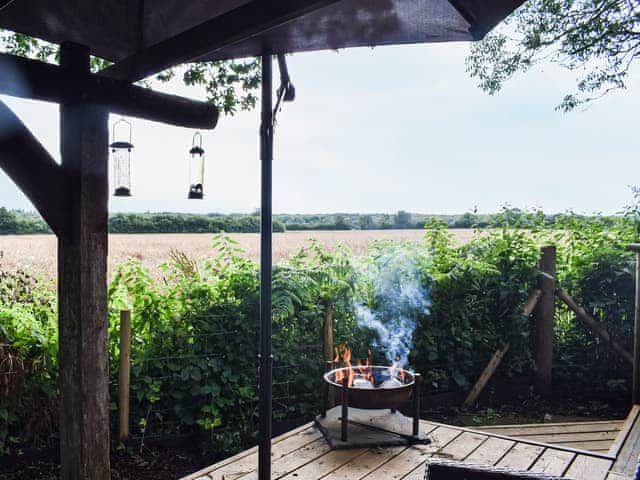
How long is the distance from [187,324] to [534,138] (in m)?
A: 26.5

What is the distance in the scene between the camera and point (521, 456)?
296 cm

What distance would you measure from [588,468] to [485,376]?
77.0 inches

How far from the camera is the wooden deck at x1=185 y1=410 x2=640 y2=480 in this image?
2.71 meters

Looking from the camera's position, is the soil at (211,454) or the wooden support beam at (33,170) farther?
the soil at (211,454)

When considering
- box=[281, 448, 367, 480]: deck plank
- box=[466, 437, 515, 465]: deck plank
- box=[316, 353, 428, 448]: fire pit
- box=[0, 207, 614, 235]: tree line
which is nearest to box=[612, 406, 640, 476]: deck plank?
box=[466, 437, 515, 465]: deck plank

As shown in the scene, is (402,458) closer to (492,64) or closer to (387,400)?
(387,400)

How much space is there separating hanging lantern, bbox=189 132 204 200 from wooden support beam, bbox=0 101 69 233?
831 mm

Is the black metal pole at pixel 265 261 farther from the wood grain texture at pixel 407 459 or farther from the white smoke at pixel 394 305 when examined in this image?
the white smoke at pixel 394 305

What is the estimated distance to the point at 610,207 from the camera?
18.2 ft

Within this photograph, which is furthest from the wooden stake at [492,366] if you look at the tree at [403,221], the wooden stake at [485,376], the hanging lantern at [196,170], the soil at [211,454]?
the hanging lantern at [196,170]

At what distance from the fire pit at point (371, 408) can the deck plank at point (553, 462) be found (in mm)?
648

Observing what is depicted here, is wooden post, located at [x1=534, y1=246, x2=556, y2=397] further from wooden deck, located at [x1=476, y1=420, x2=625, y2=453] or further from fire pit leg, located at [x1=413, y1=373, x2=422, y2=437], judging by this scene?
fire pit leg, located at [x1=413, y1=373, x2=422, y2=437]

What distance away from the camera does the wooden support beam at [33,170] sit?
5.19ft

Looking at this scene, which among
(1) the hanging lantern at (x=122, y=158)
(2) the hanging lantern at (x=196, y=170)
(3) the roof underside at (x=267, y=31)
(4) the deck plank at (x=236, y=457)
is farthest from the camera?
(4) the deck plank at (x=236, y=457)
